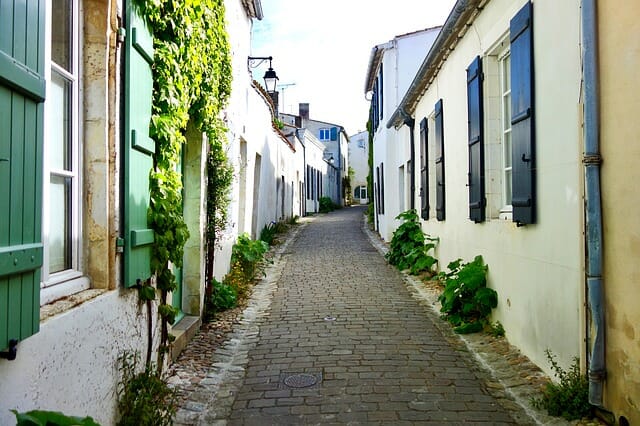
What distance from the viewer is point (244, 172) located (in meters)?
11.1

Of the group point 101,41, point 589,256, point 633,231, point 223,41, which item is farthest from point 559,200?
point 223,41

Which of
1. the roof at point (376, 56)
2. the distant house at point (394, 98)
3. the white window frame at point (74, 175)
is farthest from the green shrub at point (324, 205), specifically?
the white window frame at point (74, 175)

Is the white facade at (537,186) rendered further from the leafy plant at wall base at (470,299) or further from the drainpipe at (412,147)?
the drainpipe at (412,147)

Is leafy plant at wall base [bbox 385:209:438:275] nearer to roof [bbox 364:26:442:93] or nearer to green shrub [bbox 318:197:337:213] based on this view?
roof [bbox 364:26:442:93]

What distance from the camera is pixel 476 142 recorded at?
6.51 m

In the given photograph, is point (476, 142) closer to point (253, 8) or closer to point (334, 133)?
point (253, 8)

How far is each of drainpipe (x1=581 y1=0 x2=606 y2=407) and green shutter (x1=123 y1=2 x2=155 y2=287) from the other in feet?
9.42

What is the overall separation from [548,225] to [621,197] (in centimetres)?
114

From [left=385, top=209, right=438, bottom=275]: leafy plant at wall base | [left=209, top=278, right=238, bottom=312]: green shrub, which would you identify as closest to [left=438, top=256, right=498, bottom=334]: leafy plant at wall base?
[left=209, top=278, right=238, bottom=312]: green shrub

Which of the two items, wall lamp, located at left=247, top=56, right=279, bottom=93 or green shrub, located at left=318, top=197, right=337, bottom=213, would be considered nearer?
wall lamp, located at left=247, top=56, right=279, bottom=93

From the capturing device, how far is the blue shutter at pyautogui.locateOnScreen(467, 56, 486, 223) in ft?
20.9

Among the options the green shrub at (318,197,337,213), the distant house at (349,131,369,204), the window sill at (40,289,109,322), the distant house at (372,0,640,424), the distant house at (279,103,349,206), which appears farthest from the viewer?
the distant house at (349,131,369,204)

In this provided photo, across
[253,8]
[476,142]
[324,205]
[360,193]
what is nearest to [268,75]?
[253,8]

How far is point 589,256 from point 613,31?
139 cm
